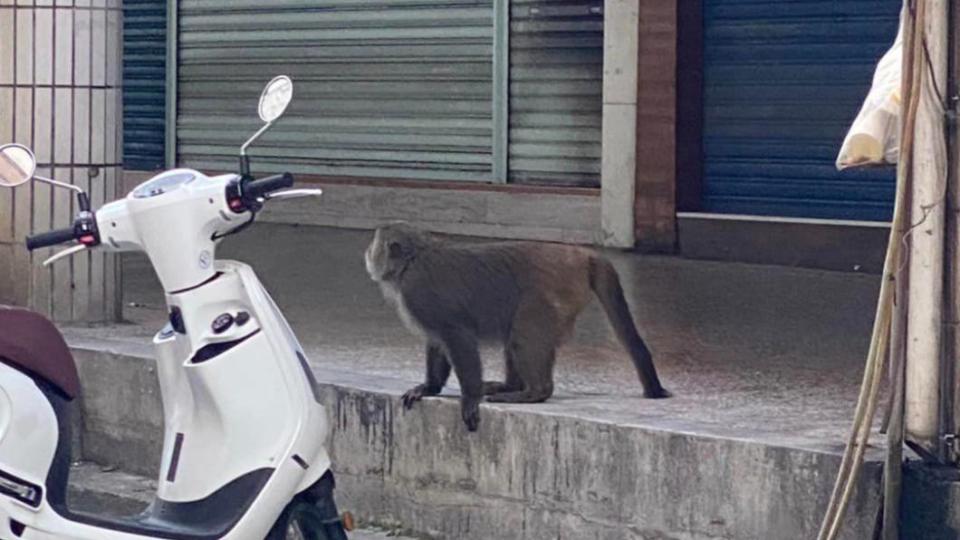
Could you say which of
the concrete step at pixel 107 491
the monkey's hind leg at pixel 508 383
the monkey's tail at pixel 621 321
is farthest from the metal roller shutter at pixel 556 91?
the monkey's hind leg at pixel 508 383

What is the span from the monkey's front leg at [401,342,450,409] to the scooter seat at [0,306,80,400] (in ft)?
5.20

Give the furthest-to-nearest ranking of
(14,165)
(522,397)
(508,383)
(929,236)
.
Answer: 1. (508,383)
2. (522,397)
3. (929,236)
4. (14,165)

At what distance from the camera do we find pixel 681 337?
853 cm

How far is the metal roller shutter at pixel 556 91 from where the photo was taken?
1218 cm

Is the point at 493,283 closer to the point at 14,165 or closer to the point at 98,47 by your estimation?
the point at 14,165

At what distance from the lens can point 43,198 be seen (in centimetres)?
828

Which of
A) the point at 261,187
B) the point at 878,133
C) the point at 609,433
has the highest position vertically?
the point at 878,133

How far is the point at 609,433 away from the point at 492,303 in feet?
2.46

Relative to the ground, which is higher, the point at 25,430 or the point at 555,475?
the point at 25,430

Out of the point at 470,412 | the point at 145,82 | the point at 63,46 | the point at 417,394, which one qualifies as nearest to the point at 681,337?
the point at 417,394

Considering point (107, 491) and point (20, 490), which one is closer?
point (20, 490)

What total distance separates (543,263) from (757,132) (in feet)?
17.8

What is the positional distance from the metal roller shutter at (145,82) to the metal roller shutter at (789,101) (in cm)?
489

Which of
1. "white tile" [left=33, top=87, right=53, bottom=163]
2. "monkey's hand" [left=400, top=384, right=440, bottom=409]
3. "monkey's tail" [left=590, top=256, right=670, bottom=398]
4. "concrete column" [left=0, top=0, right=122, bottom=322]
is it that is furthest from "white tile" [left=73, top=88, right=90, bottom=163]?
"monkey's tail" [left=590, top=256, right=670, bottom=398]
